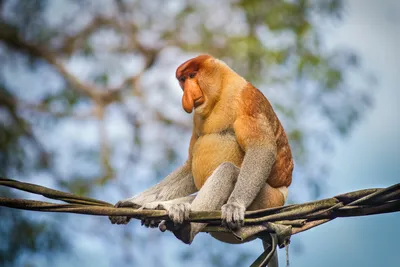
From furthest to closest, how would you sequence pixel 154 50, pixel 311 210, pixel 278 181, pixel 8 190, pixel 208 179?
pixel 154 50 → pixel 8 190 → pixel 278 181 → pixel 208 179 → pixel 311 210

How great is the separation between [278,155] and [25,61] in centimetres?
645

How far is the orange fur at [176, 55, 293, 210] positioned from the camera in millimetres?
3732

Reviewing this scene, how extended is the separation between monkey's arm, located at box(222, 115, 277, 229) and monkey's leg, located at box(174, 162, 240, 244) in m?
0.06

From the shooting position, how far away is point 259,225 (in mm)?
3113

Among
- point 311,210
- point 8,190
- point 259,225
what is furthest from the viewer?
point 8,190

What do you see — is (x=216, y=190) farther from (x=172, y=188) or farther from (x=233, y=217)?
(x=172, y=188)

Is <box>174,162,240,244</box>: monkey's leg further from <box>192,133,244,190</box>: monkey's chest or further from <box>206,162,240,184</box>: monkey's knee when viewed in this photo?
<box>192,133,244,190</box>: monkey's chest

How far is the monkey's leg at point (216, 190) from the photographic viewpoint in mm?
3420

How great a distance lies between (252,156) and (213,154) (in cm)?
32

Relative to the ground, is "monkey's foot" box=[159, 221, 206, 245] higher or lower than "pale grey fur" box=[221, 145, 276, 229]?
lower

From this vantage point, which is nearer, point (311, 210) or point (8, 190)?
point (311, 210)

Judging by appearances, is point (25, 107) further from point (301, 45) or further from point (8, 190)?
point (301, 45)

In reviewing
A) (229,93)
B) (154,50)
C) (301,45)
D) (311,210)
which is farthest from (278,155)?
(154,50)

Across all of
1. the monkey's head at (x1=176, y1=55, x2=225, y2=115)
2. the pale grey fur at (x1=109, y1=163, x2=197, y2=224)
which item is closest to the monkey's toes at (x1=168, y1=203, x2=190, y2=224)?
the pale grey fur at (x1=109, y1=163, x2=197, y2=224)
